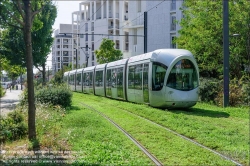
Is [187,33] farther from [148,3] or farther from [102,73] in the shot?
[148,3]

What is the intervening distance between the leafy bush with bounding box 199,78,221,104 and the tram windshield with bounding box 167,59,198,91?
12.2ft

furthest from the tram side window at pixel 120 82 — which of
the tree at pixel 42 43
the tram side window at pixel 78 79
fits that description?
the tram side window at pixel 78 79

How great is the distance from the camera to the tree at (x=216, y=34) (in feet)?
63.0

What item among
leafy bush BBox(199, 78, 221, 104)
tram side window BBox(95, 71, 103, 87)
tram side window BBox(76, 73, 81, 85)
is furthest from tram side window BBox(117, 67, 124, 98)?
tram side window BBox(76, 73, 81, 85)

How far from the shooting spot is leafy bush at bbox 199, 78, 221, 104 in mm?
18094

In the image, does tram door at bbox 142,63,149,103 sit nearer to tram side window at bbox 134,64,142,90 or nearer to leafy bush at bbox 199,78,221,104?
tram side window at bbox 134,64,142,90

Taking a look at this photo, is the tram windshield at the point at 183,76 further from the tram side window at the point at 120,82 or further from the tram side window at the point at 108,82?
the tram side window at the point at 108,82

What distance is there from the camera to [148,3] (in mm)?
47875

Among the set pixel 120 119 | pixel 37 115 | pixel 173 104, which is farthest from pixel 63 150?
pixel 173 104

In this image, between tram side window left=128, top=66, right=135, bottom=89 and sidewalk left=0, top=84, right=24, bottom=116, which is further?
tram side window left=128, top=66, right=135, bottom=89

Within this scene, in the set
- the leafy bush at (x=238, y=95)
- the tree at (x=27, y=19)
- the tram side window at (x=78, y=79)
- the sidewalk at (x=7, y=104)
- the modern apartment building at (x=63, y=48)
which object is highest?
the modern apartment building at (x=63, y=48)

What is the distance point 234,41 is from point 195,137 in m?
13.3

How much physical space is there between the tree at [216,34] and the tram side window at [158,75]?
6.61m

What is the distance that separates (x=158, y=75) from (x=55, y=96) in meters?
4.97
